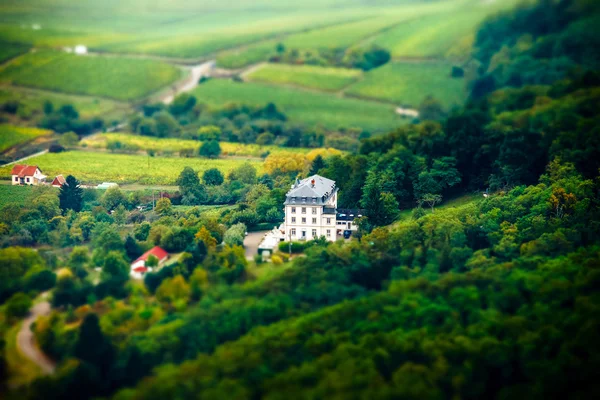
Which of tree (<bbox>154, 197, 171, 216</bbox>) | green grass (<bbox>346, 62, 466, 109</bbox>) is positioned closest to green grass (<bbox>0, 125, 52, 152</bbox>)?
tree (<bbox>154, 197, 171, 216</bbox>)

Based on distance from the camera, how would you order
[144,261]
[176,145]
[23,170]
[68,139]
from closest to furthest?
[144,261] < [23,170] < [176,145] < [68,139]

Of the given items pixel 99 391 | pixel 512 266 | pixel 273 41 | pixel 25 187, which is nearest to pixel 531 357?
pixel 512 266

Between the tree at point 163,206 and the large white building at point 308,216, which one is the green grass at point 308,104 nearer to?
the tree at point 163,206

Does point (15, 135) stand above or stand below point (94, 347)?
above

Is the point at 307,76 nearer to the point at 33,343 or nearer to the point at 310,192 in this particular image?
the point at 310,192

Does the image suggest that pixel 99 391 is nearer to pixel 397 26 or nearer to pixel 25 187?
pixel 25 187

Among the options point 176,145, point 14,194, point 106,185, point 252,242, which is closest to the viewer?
point 252,242

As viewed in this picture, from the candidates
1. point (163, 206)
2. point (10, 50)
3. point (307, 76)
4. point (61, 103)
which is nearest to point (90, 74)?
point (10, 50)
